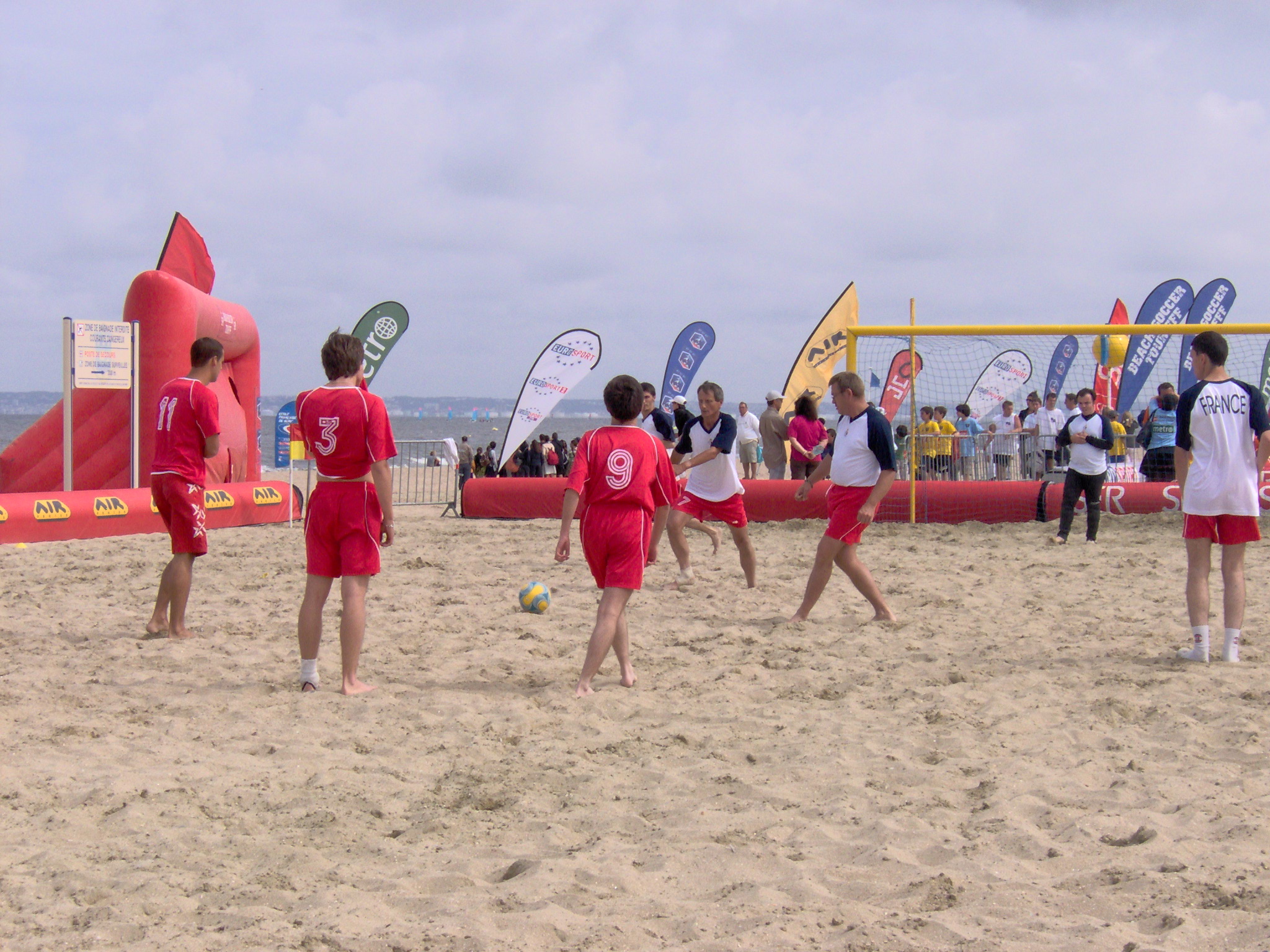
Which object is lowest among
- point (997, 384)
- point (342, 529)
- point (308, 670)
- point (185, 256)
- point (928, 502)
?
point (308, 670)

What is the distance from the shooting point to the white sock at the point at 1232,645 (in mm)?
4848

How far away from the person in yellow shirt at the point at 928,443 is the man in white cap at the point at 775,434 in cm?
172

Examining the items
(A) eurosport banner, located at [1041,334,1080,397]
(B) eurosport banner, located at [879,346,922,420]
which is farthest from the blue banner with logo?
(A) eurosport banner, located at [1041,334,1080,397]

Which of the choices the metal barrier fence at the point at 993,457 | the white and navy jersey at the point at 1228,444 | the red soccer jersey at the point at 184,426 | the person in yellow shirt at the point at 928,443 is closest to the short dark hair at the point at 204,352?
the red soccer jersey at the point at 184,426

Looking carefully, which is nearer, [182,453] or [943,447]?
[182,453]

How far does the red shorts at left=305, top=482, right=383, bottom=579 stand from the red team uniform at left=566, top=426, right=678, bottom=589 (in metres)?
0.90

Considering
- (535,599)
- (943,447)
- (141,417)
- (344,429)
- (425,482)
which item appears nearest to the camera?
(344,429)

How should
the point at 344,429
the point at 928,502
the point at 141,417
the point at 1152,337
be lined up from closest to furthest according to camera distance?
→ the point at 344,429
the point at 928,502
the point at 141,417
the point at 1152,337

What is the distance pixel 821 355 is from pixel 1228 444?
1218 cm

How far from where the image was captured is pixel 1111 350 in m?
13.5

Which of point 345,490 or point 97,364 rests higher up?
point 97,364

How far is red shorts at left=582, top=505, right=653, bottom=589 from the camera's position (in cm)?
446

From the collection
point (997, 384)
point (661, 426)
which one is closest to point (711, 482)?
point (661, 426)

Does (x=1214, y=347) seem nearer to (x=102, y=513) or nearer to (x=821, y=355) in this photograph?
(x=102, y=513)
